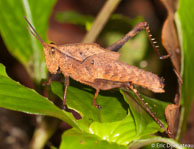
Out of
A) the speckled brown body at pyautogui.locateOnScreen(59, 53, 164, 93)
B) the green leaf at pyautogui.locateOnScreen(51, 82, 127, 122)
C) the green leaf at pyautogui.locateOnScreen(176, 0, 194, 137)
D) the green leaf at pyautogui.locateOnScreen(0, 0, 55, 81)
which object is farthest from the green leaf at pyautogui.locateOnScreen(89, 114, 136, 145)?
the green leaf at pyautogui.locateOnScreen(0, 0, 55, 81)

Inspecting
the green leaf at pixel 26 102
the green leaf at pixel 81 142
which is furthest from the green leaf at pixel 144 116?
the green leaf at pixel 26 102

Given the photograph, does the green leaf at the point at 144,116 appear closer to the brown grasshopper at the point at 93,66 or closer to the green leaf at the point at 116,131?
the green leaf at the point at 116,131

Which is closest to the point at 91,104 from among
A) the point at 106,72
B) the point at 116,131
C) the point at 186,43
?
the point at 116,131

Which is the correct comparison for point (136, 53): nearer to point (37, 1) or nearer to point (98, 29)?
point (98, 29)

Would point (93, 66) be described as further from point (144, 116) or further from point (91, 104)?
point (144, 116)

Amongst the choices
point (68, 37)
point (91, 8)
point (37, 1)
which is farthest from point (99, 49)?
point (91, 8)

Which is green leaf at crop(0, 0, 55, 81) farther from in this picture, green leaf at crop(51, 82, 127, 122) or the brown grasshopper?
green leaf at crop(51, 82, 127, 122)

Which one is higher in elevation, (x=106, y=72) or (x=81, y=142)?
(x=106, y=72)
